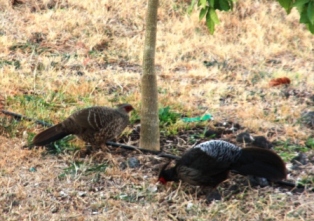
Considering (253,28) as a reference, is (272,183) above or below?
below

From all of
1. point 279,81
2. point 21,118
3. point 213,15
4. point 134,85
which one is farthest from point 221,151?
point 279,81

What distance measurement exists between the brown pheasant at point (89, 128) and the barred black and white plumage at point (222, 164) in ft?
2.59

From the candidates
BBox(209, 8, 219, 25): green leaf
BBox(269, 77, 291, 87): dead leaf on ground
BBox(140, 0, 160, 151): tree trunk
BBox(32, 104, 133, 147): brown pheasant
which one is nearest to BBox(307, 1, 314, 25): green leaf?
BBox(209, 8, 219, 25): green leaf

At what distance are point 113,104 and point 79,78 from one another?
1.03 meters

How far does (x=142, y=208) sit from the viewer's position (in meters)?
4.97

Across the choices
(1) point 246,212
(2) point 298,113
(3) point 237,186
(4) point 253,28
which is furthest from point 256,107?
(4) point 253,28

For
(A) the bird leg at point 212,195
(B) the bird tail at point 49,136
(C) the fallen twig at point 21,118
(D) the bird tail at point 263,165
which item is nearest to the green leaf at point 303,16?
(D) the bird tail at point 263,165

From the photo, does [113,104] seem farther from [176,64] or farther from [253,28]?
[253,28]

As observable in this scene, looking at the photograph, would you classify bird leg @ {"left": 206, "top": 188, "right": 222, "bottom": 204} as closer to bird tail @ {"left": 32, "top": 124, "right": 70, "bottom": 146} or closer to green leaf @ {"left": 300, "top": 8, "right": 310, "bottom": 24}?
bird tail @ {"left": 32, "top": 124, "right": 70, "bottom": 146}

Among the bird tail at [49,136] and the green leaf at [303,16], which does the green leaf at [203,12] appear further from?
the bird tail at [49,136]

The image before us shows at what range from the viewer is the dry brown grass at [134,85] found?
5012mm

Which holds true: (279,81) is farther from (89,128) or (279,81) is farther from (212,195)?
(212,195)

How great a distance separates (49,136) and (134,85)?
2322 mm

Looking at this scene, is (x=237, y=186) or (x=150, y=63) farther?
(x=150, y=63)
